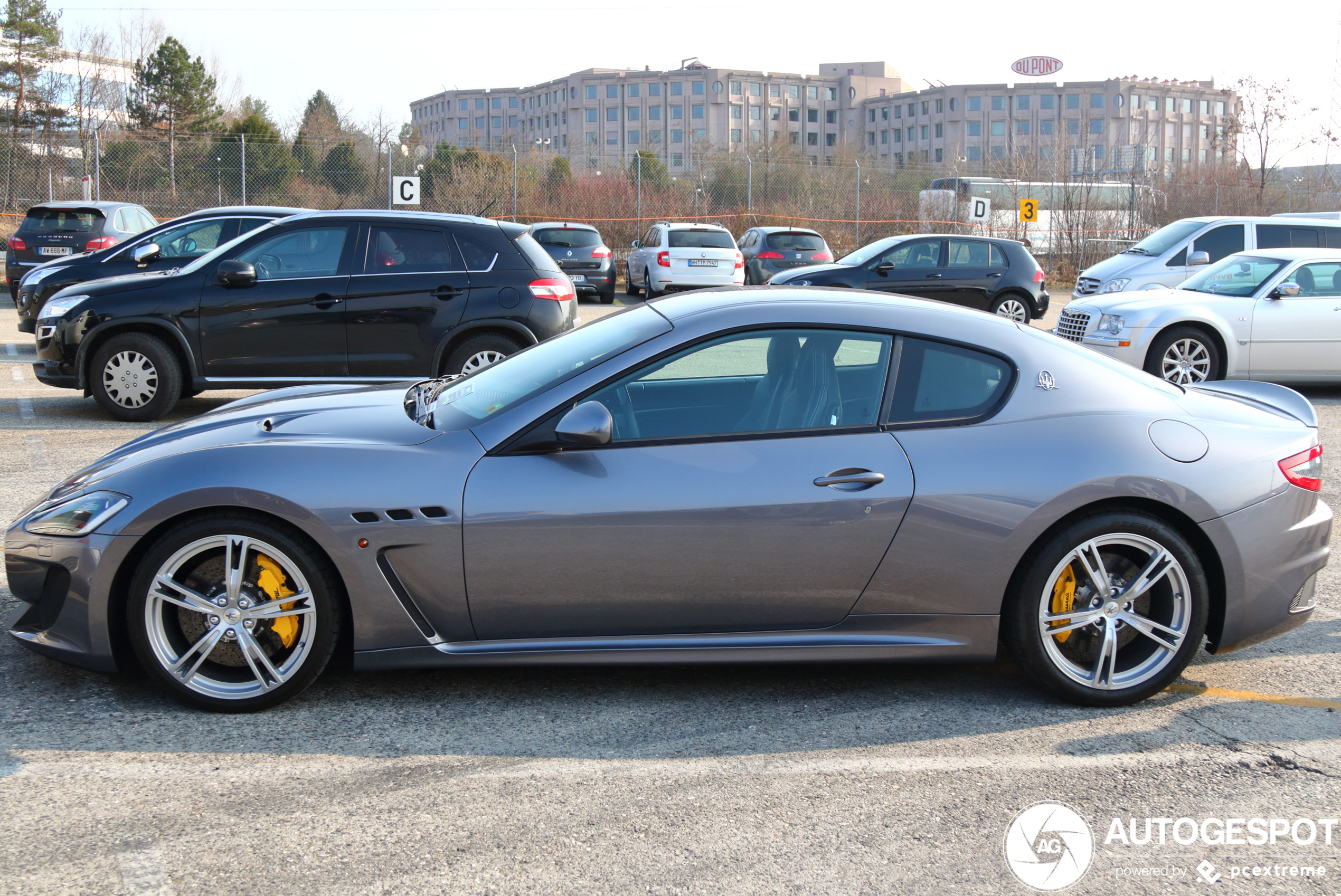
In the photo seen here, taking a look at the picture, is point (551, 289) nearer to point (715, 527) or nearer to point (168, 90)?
point (715, 527)

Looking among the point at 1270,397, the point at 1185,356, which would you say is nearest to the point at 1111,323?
the point at 1185,356

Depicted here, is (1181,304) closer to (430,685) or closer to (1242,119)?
(430,685)

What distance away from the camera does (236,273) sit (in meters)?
8.88

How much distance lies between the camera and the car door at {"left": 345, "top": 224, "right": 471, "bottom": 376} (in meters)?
9.22

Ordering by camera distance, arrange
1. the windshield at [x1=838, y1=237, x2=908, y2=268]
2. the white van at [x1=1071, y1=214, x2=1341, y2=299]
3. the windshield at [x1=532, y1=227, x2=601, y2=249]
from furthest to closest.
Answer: the windshield at [x1=532, y1=227, x2=601, y2=249]
the windshield at [x1=838, y1=237, x2=908, y2=268]
the white van at [x1=1071, y1=214, x2=1341, y2=299]

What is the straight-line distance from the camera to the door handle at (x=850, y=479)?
12.2ft

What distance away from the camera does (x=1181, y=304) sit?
11.3 meters

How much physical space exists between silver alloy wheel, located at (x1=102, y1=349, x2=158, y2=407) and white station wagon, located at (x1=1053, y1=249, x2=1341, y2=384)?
888 centimetres

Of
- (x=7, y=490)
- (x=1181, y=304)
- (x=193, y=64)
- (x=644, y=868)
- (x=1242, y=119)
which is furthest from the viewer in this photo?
(x=193, y=64)

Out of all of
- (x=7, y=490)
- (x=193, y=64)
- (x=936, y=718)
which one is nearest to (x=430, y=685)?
(x=936, y=718)

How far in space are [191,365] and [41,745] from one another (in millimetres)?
6193

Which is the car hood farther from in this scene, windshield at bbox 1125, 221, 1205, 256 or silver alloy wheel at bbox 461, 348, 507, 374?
windshield at bbox 1125, 221, 1205, 256

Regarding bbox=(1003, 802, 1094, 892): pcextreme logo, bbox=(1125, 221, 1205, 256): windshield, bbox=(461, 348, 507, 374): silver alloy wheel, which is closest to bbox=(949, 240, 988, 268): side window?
bbox=(1125, 221, 1205, 256): windshield

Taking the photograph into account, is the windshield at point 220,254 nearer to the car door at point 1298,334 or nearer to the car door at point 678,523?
the car door at point 678,523
